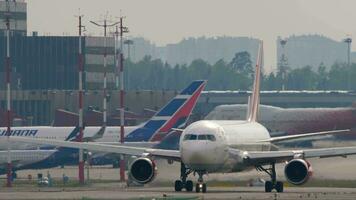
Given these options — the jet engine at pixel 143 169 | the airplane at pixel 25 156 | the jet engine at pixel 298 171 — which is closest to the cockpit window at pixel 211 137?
the jet engine at pixel 143 169

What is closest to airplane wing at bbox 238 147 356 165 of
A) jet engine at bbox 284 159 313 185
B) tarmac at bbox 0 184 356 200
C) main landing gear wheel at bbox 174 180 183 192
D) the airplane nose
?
jet engine at bbox 284 159 313 185

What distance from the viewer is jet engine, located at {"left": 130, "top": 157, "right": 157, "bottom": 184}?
65.8 m

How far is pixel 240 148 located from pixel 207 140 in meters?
3.13

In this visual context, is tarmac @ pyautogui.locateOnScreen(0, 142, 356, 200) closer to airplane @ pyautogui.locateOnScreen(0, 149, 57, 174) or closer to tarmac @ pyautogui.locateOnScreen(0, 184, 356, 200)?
tarmac @ pyautogui.locateOnScreen(0, 184, 356, 200)

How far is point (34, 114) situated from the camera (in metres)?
152

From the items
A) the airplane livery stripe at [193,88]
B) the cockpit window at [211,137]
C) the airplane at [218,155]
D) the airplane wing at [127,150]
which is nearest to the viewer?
the airplane at [218,155]

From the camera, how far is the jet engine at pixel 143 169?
65.8 m

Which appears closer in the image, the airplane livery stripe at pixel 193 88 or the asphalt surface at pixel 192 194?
the asphalt surface at pixel 192 194

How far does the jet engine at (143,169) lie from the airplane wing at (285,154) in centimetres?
372

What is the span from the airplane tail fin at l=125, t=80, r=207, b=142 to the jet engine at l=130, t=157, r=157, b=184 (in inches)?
1645

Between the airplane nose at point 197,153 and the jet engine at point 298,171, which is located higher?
the airplane nose at point 197,153

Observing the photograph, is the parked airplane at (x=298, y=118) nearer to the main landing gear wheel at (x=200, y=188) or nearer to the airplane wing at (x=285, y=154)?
the airplane wing at (x=285, y=154)

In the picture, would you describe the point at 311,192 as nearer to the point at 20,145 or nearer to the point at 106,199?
the point at 106,199

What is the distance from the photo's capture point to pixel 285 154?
216 feet
